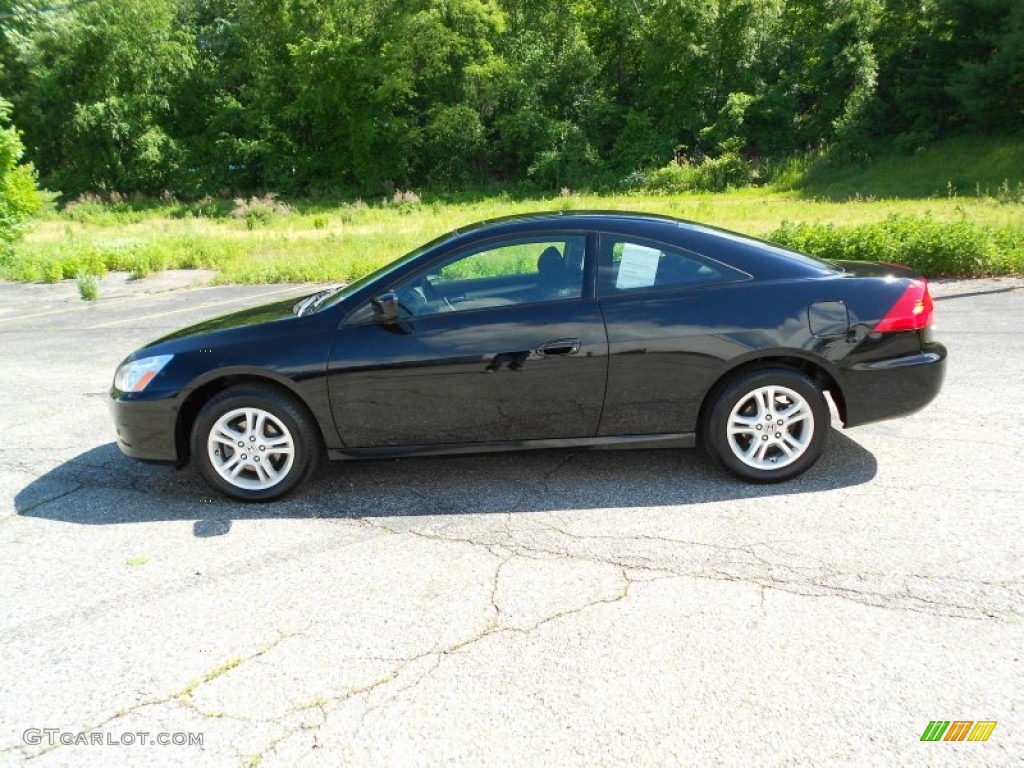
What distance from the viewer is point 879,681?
2748 mm

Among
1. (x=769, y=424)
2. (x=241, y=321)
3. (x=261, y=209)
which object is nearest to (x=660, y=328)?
(x=769, y=424)

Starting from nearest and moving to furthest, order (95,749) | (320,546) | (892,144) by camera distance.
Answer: (95,749)
(320,546)
(892,144)

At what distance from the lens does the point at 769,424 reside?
437 cm

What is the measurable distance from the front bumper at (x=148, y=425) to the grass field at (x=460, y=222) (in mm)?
9552

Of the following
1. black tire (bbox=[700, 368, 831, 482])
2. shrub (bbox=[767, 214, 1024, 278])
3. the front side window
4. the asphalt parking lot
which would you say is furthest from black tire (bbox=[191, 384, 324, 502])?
shrub (bbox=[767, 214, 1024, 278])

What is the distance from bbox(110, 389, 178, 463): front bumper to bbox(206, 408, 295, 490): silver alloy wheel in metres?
0.26

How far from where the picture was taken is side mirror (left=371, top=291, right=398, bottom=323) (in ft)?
14.2

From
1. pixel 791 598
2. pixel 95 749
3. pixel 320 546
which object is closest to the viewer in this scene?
pixel 95 749

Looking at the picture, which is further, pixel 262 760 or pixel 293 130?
pixel 293 130

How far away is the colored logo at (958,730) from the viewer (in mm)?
2475

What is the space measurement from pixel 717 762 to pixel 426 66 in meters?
50.6

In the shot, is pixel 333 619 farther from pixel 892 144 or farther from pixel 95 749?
pixel 892 144

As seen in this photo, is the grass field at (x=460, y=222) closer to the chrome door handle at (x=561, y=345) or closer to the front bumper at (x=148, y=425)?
the chrome door handle at (x=561, y=345)

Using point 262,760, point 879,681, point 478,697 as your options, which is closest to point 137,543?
point 262,760
